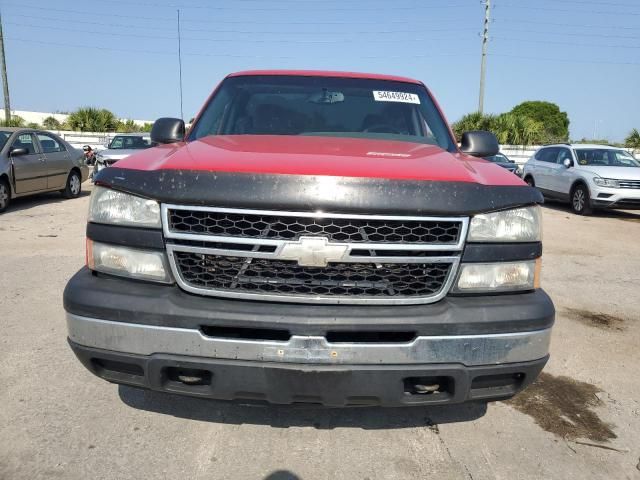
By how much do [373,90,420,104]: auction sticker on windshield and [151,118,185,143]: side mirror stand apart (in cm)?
137

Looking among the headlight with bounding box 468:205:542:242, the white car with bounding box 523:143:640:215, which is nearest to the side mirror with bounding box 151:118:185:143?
the headlight with bounding box 468:205:542:242

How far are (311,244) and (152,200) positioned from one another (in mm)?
684

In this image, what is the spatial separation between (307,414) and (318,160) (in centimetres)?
142

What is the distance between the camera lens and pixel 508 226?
2.20 metres

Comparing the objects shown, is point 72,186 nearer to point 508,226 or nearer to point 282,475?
point 282,475

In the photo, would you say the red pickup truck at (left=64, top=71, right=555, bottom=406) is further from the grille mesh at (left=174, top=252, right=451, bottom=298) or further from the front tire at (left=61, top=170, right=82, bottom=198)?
the front tire at (left=61, top=170, right=82, bottom=198)

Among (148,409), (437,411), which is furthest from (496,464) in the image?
(148,409)

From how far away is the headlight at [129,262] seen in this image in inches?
84.0

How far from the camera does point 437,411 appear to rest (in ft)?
9.51

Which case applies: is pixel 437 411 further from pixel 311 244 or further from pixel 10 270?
pixel 10 270

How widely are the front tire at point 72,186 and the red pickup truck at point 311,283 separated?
11041 mm

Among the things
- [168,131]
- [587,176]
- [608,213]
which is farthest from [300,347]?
[608,213]

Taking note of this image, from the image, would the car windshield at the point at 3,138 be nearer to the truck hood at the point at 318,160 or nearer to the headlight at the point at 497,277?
the truck hood at the point at 318,160

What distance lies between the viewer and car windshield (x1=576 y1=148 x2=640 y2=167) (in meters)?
12.6
